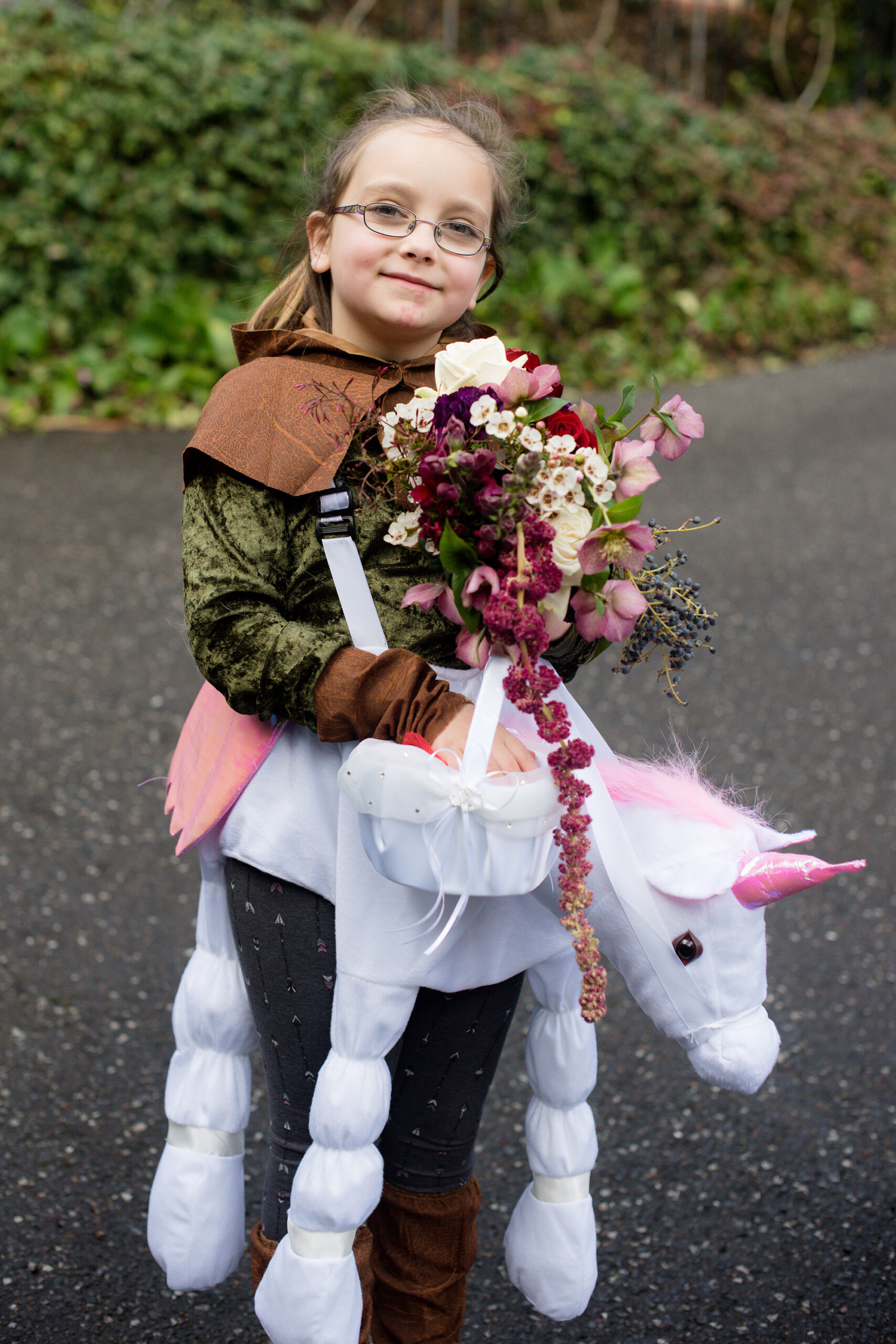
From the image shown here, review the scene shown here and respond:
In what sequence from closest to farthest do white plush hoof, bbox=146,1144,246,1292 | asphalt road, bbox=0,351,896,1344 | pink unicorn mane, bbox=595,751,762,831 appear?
pink unicorn mane, bbox=595,751,762,831
white plush hoof, bbox=146,1144,246,1292
asphalt road, bbox=0,351,896,1344

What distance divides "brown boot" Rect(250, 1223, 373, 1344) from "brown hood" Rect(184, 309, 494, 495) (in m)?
0.97

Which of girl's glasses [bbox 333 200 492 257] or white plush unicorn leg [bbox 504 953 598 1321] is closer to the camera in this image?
girl's glasses [bbox 333 200 492 257]

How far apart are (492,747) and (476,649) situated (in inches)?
4.4

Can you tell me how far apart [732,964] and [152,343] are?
547 cm

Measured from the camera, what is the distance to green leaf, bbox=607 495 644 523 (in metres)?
1.32

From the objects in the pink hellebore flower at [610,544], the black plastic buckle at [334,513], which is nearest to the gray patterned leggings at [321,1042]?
the black plastic buckle at [334,513]

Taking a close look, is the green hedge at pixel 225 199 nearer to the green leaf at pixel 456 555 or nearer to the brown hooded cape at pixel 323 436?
the brown hooded cape at pixel 323 436

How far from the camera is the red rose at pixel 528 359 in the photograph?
142 cm

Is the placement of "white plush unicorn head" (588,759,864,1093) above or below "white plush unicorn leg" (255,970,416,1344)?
above

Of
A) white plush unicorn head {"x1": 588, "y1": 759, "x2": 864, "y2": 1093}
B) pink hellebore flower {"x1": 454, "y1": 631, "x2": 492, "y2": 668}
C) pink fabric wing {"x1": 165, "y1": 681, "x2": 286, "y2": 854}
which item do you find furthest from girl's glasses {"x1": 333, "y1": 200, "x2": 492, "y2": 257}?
white plush unicorn head {"x1": 588, "y1": 759, "x2": 864, "y2": 1093}

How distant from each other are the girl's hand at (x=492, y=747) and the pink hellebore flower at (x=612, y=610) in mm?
151

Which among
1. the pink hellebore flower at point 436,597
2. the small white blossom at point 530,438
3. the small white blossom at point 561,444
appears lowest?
the pink hellebore flower at point 436,597

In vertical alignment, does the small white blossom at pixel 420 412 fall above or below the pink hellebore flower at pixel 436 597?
above

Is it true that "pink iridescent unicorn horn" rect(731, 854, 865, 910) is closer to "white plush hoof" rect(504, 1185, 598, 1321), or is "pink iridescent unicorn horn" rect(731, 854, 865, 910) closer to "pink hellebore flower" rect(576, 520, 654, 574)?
"pink hellebore flower" rect(576, 520, 654, 574)
